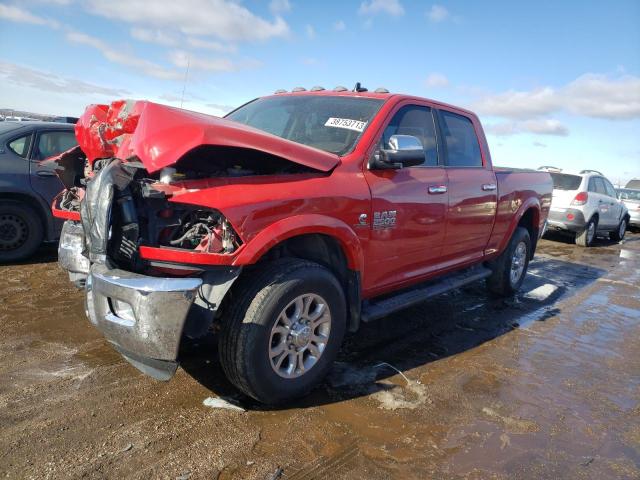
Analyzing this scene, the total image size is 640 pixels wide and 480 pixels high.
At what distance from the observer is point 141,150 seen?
240 cm

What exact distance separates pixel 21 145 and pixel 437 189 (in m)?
4.76

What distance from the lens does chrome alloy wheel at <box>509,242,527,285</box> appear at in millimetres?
5758

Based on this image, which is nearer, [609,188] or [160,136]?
[160,136]

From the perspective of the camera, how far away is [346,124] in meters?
→ 3.51

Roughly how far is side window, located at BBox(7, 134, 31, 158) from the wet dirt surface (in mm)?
1704

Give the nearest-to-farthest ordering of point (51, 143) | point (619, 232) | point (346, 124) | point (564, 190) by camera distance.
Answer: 1. point (346, 124)
2. point (51, 143)
3. point (564, 190)
4. point (619, 232)

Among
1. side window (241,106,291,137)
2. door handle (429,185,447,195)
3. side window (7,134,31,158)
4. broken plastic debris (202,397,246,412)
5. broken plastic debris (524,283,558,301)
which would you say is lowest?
broken plastic debris (202,397,246,412)

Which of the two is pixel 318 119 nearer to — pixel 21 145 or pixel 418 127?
pixel 418 127

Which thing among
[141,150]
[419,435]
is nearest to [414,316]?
[419,435]

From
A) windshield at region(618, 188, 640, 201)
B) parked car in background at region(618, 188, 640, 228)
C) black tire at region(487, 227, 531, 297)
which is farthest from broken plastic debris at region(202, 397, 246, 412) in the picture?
windshield at region(618, 188, 640, 201)

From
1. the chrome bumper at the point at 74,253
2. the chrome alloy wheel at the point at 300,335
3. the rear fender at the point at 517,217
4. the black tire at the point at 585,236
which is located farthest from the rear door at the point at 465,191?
the black tire at the point at 585,236

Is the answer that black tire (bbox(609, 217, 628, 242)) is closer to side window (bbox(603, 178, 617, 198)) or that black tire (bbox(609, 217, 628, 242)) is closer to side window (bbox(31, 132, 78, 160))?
side window (bbox(603, 178, 617, 198))

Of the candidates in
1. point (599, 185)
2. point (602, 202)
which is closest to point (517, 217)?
point (602, 202)

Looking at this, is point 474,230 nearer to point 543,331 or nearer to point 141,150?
point 543,331
